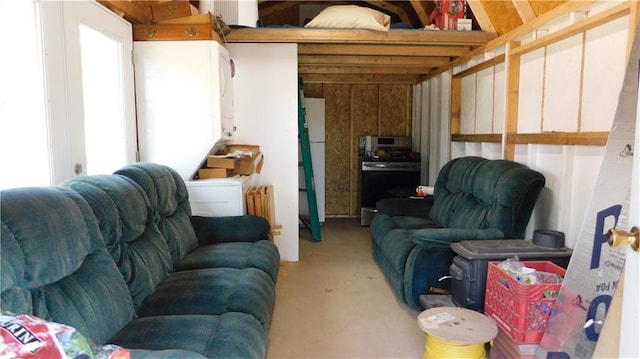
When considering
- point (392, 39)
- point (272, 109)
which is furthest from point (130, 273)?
point (392, 39)

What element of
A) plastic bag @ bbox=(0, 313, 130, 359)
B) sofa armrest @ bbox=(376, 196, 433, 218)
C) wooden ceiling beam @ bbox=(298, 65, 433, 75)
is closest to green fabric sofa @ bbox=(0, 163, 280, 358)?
plastic bag @ bbox=(0, 313, 130, 359)

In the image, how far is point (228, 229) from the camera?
319 centimetres

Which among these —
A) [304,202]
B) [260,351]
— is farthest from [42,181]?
[304,202]

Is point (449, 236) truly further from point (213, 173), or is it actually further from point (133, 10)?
point (133, 10)

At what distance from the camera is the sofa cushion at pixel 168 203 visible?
2.53 metres

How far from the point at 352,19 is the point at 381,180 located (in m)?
2.72

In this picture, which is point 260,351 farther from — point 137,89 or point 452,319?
point 137,89

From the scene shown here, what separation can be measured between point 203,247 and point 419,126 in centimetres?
398

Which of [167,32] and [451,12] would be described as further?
[451,12]

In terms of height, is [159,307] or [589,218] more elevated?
[589,218]

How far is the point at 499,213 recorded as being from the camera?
2.78m

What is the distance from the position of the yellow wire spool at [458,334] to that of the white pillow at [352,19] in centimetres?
252

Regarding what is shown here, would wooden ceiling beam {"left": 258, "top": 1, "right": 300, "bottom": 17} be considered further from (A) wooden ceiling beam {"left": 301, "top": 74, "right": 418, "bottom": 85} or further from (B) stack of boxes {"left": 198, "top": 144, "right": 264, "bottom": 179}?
(B) stack of boxes {"left": 198, "top": 144, "right": 264, "bottom": 179}

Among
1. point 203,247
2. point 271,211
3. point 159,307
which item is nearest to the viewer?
point 159,307
